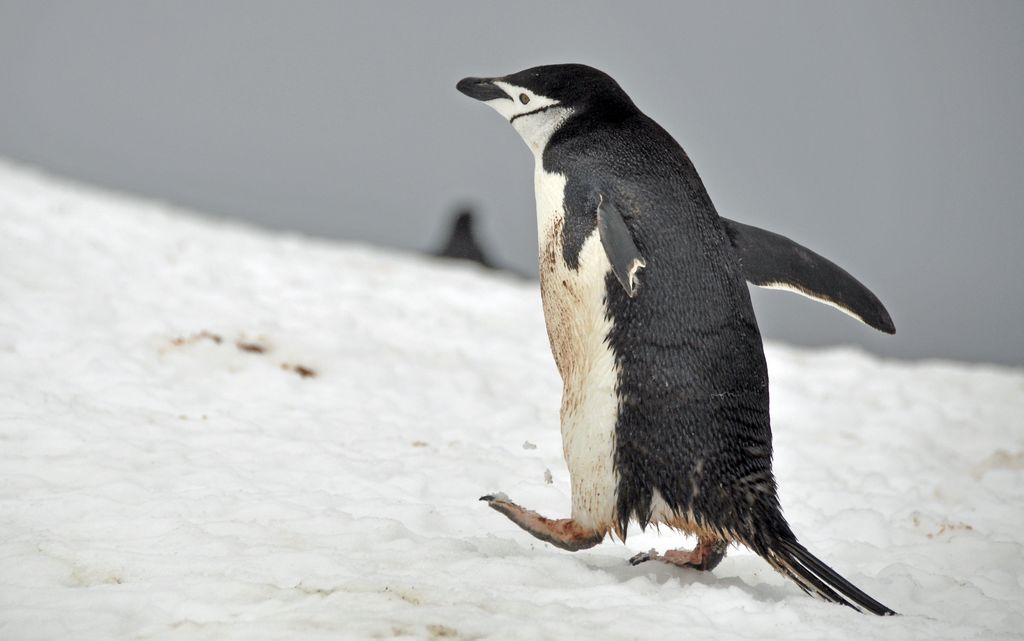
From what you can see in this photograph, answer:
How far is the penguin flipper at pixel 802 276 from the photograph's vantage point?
240 centimetres

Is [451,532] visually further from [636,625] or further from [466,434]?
[466,434]

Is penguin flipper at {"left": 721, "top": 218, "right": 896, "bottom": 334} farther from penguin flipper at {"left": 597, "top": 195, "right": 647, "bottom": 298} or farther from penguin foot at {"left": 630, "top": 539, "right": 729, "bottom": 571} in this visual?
penguin foot at {"left": 630, "top": 539, "right": 729, "bottom": 571}

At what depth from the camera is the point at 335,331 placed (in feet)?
15.6

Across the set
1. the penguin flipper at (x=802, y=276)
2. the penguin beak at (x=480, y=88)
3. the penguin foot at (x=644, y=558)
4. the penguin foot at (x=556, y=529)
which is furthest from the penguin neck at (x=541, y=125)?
the penguin foot at (x=644, y=558)

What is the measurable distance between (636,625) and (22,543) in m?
1.36

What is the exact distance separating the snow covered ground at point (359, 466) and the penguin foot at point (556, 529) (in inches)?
2.3

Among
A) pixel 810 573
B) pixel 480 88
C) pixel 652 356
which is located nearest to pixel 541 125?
pixel 480 88

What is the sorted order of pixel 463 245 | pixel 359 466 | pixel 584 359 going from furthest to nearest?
pixel 463 245 → pixel 359 466 → pixel 584 359

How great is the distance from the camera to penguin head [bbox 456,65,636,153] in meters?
2.40

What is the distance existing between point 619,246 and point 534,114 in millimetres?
577

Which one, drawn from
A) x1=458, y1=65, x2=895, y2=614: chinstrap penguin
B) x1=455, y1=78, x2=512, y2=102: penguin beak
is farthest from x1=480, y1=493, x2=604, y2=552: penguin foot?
x1=455, y1=78, x2=512, y2=102: penguin beak

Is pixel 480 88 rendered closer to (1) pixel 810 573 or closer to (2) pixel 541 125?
(2) pixel 541 125

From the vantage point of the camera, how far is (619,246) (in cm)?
204

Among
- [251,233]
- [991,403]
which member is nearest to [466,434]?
[991,403]
